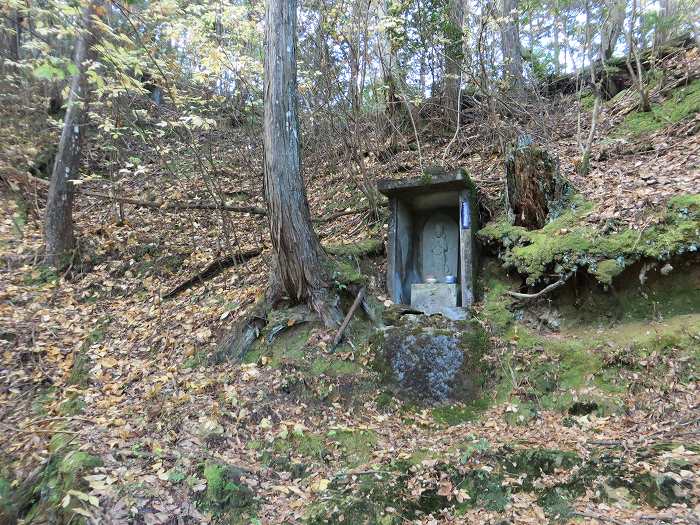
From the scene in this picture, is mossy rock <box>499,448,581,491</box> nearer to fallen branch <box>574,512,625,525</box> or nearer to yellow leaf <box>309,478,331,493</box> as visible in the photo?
fallen branch <box>574,512,625,525</box>

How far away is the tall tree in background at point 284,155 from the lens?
20.0ft

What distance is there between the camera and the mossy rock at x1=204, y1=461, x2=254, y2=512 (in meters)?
3.91

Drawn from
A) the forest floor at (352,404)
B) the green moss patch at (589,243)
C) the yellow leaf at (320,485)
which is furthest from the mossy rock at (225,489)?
the green moss patch at (589,243)

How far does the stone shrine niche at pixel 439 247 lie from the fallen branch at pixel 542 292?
1.98 meters

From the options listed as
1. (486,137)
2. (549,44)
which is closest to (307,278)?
(486,137)

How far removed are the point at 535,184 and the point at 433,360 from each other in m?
3.27

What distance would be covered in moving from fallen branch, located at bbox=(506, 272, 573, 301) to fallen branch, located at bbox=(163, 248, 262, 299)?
193 inches

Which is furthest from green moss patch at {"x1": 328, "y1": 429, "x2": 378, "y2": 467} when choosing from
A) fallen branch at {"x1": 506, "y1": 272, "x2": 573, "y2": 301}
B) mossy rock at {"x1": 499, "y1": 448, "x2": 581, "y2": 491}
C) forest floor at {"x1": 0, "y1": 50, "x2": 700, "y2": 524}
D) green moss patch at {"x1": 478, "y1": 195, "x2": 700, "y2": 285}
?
green moss patch at {"x1": 478, "y1": 195, "x2": 700, "y2": 285}

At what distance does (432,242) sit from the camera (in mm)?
8773

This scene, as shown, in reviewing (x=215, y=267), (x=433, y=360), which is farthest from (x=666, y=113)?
(x=215, y=267)

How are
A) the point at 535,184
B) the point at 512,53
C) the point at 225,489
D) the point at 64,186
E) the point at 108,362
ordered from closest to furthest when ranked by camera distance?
the point at 225,489
the point at 108,362
the point at 535,184
the point at 64,186
the point at 512,53

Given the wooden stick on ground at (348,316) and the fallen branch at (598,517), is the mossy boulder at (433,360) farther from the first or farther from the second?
the fallen branch at (598,517)

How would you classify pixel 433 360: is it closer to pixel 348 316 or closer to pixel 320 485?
pixel 348 316

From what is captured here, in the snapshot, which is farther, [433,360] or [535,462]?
[433,360]
